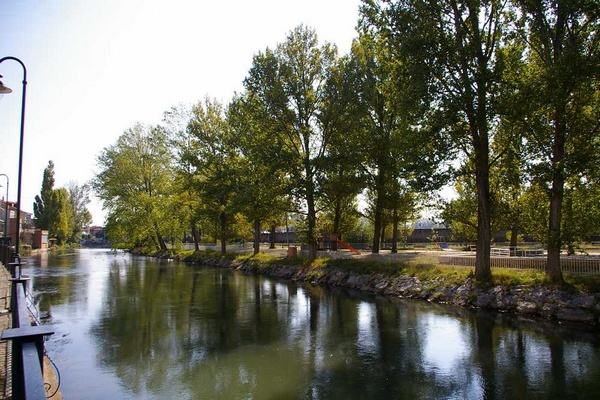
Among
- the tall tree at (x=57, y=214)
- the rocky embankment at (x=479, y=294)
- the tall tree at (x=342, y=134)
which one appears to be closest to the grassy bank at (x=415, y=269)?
the rocky embankment at (x=479, y=294)

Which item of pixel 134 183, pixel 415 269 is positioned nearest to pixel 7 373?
pixel 415 269

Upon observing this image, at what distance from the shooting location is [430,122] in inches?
816

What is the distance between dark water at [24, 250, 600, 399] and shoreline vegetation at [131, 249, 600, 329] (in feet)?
3.41

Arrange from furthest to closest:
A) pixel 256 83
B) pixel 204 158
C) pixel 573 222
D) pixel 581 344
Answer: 1. pixel 204 158
2. pixel 256 83
3. pixel 573 222
4. pixel 581 344

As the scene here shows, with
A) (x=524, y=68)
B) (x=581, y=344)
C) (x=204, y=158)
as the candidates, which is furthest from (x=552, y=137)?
(x=204, y=158)

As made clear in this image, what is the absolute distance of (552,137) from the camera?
1864 cm

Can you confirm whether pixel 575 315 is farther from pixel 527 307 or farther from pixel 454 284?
pixel 454 284

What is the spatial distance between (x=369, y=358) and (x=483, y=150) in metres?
13.0

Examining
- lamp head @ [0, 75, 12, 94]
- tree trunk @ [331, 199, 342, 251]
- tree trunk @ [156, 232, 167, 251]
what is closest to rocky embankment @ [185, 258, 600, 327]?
tree trunk @ [331, 199, 342, 251]

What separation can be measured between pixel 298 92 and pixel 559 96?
19.5m

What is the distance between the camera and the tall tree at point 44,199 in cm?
8525

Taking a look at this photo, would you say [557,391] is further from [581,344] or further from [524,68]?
[524,68]

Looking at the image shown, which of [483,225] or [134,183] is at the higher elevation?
[134,183]

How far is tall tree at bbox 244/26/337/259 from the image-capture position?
32469 mm
